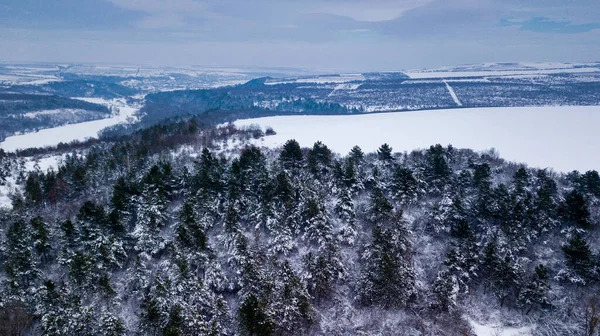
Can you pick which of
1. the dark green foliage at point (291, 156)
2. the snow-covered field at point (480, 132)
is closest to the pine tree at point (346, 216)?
the dark green foliage at point (291, 156)

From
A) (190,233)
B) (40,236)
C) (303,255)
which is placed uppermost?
(190,233)

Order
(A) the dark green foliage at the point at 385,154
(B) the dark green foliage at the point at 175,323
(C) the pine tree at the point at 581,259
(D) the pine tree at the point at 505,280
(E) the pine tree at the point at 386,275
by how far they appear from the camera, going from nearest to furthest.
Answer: (B) the dark green foliage at the point at 175,323
(E) the pine tree at the point at 386,275
(D) the pine tree at the point at 505,280
(C) the pine tree at the point at 581,259
(A) the dark green foliage at the point at 385,154

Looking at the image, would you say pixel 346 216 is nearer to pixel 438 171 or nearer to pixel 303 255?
pixel 303 255

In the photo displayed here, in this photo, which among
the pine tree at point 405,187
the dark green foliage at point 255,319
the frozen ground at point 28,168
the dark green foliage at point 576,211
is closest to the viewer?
the dark green foliage at point 255,319

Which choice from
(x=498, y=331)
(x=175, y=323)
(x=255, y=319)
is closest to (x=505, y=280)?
(x=498, y=331)

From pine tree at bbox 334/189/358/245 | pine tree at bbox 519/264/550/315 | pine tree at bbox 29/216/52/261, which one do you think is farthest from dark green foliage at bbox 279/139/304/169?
pine tree at bbox 519/264/550/315

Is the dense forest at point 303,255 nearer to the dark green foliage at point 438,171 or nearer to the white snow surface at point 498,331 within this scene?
the dark green foliage at point 438,171

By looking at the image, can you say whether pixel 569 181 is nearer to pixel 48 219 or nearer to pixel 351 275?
pixel 351 275
